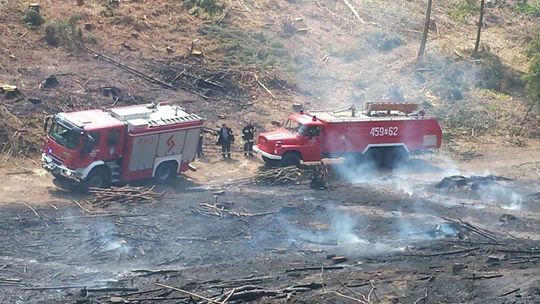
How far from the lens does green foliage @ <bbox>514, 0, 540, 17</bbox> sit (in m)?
57.3

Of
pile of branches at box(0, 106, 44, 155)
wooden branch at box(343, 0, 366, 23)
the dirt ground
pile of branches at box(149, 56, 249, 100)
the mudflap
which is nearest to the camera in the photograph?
the dirt ground

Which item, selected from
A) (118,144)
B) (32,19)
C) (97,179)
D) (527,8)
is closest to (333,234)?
(118,144)

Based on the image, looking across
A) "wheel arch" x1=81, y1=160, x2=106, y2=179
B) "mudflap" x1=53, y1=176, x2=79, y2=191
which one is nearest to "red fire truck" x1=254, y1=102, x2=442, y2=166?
"wheel arch" x1=81, y1=160, x2=106, y2=179

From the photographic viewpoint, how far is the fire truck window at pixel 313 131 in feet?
108

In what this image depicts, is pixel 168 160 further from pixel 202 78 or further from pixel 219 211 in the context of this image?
Result: pixel 202 78

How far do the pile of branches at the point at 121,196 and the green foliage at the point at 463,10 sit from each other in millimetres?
29609

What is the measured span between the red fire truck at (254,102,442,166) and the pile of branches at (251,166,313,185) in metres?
0.84

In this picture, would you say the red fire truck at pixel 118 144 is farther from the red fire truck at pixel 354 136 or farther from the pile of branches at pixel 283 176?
the red fire truck at pixel 354 136

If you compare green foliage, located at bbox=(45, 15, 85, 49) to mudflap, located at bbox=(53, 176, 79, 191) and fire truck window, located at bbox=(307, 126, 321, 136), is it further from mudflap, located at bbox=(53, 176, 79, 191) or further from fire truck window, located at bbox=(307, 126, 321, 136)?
fire truck window, located at bbox=(307, 126, 321, 136)

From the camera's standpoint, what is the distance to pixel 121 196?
28078mm

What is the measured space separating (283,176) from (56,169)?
7.56 metres

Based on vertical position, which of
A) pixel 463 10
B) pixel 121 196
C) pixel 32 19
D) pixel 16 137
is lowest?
pixel 121 196

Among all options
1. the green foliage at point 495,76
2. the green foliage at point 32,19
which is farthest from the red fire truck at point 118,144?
the green foliage at point 495,76

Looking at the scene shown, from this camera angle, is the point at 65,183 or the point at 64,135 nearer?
the point at 64,135
